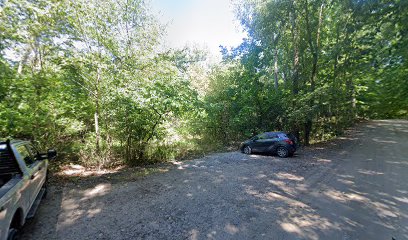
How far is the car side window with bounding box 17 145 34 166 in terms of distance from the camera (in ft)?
14.2

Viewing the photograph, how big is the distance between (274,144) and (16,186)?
10.9 m

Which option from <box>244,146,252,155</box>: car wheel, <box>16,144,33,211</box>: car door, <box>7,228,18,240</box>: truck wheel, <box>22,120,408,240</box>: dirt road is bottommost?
<box>22,120,408,240</box>: dirt road

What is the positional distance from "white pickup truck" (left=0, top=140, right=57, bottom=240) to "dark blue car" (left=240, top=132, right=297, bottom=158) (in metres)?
10.4

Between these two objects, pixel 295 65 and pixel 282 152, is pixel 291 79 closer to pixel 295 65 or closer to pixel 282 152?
pixel 295 65

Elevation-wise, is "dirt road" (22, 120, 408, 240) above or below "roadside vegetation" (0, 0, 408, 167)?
below

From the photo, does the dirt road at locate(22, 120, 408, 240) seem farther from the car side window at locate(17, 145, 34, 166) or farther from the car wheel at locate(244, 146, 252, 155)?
the car wheel at locate(244, 146, 252, 155)

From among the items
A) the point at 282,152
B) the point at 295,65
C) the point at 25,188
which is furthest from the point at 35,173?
the point at 295,65

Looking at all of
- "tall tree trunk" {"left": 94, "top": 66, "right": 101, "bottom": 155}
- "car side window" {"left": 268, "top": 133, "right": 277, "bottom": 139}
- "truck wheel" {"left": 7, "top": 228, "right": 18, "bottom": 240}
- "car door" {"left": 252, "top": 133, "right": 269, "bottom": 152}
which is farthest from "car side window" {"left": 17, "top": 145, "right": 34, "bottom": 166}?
"car side window" {"left": 268, "top": 133, "right": 277, "bottom": 139}

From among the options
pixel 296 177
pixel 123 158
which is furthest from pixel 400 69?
pixel 123 158

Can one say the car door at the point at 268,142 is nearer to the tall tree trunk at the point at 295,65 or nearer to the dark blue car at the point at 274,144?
the dark blue car at the point at 274,144

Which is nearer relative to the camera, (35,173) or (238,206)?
(35,173)

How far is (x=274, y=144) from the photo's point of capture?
11328mm

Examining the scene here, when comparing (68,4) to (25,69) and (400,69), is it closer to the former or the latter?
(25,69)

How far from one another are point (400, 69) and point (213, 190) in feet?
24.5
